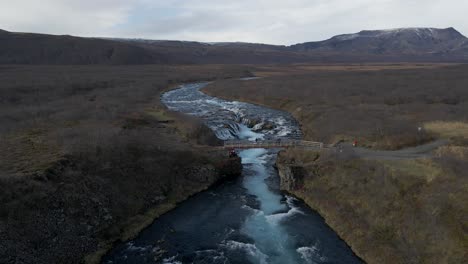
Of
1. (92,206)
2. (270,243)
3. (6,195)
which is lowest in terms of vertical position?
(270,243)

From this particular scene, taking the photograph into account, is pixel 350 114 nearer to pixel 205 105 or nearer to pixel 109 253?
pixel 205 105

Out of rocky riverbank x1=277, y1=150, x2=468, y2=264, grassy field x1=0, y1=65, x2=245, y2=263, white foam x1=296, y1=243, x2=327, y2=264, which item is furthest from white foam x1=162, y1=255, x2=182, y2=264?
rocky riverbank x1=277, y1=150, x2=468, y2=264

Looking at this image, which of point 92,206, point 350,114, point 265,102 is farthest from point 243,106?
point 92,206

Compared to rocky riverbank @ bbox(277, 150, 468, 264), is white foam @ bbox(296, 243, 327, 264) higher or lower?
lower

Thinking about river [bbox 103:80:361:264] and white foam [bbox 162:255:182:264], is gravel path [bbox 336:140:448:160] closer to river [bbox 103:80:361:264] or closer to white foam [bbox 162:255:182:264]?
river [bbox 103:80:361:264]

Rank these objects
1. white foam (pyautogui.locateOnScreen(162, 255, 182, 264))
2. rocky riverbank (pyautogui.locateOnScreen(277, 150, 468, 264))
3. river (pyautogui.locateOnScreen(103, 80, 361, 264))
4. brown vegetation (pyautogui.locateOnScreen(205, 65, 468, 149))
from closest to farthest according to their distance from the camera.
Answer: rocky riverbank (pyautogui.locateOnScreen(277, 150, 468, 264)) → white foam (pyautogui.locateOnScreen(162, 255, 182, 264)) → river (pyautogui.locateOnScreen(103, 80, 361, 264)) → brown vegetation (pyautogui.locateOnScreen(205, 65, 468, 149))

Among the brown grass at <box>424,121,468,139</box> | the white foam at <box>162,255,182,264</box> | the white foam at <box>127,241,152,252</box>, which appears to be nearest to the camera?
the white foam at <box>162,255,182,264</box>
